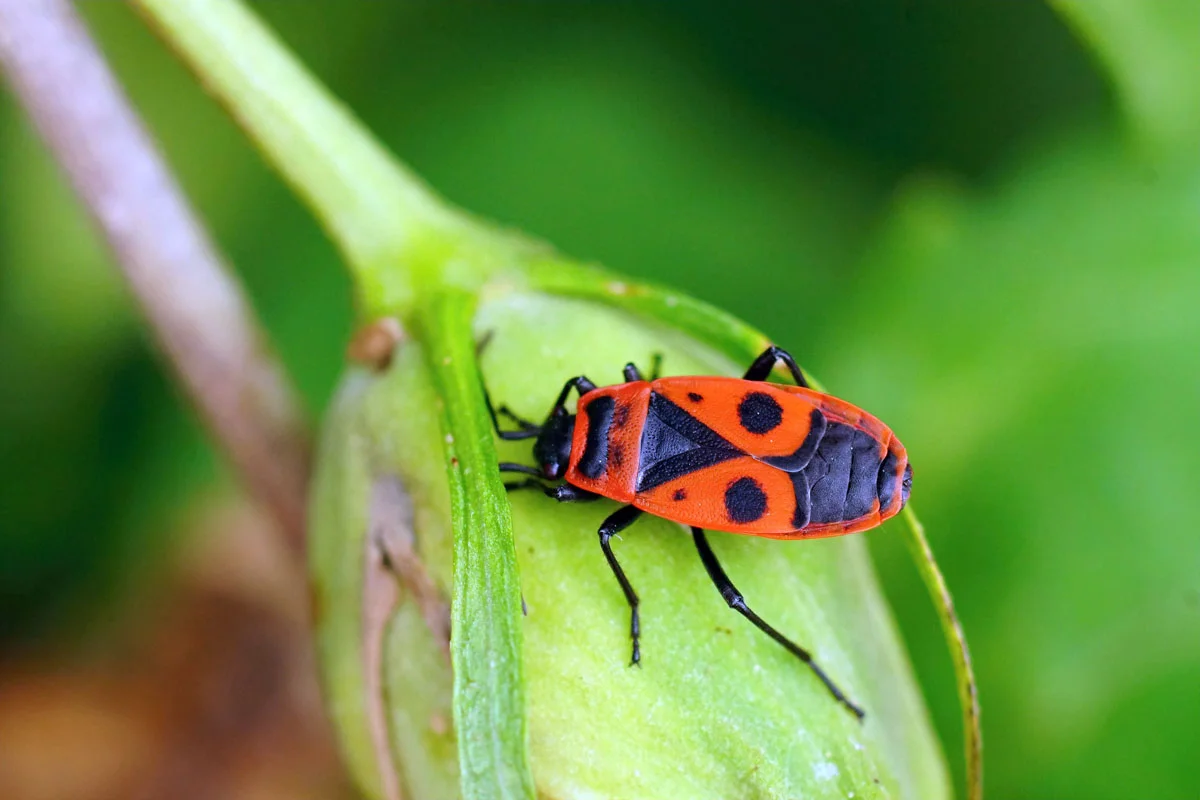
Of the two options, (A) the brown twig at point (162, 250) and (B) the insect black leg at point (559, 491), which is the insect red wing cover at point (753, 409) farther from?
(A) the brown twig at point (162, 250)

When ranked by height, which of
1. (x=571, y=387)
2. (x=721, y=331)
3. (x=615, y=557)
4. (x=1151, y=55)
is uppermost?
(x=1151, y=55)

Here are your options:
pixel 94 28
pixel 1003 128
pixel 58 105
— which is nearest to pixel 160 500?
pixel 94 28

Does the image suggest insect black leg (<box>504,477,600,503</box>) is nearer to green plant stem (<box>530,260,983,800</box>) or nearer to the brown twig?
green plant stem (<box>530,260,983,800</box>)

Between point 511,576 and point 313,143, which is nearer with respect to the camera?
point 511,576

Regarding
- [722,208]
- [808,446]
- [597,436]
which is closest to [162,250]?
[597,436]

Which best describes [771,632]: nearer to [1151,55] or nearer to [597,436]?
[597,436]

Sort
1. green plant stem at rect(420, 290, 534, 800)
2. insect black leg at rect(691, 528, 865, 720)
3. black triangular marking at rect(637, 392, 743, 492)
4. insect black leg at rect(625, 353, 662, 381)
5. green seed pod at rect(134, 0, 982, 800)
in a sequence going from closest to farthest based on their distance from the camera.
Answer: green plant stem at rect(420, 290, 534, 800) < green seed pod at rect(134, 0, 982, 800) < insect black leg at rect(691, 528, 865, 720) < insect black leg at rect(625, 353, 662, 381) < black triangular marking at rect(637, 392, 743, 492)

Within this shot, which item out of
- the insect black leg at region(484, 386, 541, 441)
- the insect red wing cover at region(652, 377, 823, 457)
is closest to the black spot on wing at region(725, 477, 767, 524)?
the insect red wing cover at region(652, 377, 823, 457)
